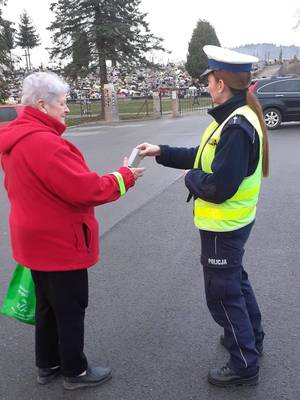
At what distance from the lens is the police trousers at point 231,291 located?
2.71m

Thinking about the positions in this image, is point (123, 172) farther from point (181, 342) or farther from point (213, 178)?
point (181, 342)

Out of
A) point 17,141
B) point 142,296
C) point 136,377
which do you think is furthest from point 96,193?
point 142,296

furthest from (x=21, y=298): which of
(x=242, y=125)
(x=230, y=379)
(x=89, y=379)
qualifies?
(x=242, y=125)

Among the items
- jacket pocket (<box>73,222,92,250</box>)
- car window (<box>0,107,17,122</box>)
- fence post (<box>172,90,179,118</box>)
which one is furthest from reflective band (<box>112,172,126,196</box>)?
fence post (<box>172,90,179,118</box>)

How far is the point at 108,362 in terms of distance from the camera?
10.4 feet

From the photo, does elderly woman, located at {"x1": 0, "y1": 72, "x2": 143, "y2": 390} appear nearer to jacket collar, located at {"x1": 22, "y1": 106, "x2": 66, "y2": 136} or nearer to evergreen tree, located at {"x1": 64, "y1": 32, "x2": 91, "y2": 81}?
jacket collar, located at {"x1": 22, "y1": 106, "x2": 66, "y2": 136}

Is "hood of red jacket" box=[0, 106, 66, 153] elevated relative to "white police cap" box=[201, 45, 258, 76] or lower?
lower

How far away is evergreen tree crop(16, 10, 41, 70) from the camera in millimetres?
83688

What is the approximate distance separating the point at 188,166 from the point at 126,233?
284cm

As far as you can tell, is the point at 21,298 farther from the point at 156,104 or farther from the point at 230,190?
the point at 156,104

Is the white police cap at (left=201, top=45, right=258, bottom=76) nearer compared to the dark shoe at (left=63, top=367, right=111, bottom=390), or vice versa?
the white police cap at (left=201, top=45, right=258, bottom=76)

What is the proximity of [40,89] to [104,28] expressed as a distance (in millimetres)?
29192

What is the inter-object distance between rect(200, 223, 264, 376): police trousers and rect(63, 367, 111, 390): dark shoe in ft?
2.48

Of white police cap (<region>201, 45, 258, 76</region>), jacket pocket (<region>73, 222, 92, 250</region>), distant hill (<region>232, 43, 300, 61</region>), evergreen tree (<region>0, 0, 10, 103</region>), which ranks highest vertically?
distant hill (<region>232, 43, 300, 61</region>)
